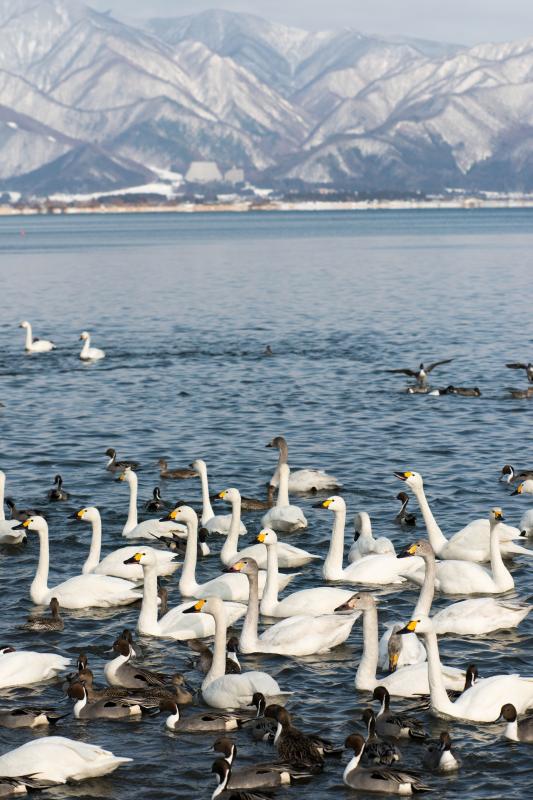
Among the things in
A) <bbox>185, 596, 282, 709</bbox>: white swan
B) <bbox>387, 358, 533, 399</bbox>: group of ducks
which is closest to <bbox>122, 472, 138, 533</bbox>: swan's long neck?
<bbox>185, 596, 282, 709</bbox>: white swan

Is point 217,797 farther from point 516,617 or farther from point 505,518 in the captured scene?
point 505,518

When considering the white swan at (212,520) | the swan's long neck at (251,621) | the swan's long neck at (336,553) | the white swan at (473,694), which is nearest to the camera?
the white swan at (473,694)

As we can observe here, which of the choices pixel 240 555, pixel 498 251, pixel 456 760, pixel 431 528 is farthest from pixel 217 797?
pixel 498 251

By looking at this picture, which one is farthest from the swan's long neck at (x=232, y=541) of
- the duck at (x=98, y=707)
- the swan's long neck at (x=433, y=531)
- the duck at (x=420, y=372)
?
the duck at (x=420, y=372)

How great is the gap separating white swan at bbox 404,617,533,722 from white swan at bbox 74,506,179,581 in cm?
689

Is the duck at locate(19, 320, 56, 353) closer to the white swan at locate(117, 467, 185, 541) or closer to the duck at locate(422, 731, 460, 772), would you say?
the white swan at locate(117, 467, 185, 541)

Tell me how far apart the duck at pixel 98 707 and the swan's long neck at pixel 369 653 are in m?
2.99

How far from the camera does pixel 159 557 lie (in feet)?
76.3

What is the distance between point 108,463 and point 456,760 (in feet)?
59.8

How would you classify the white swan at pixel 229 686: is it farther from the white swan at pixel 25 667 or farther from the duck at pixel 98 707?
the white swan at pixel 25 667

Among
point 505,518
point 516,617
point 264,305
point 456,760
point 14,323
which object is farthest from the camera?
point 264,305

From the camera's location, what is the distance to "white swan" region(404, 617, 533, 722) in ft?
53.5

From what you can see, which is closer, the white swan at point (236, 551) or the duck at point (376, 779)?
the duck at point (376, 779)

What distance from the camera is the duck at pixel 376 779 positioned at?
1459cm
